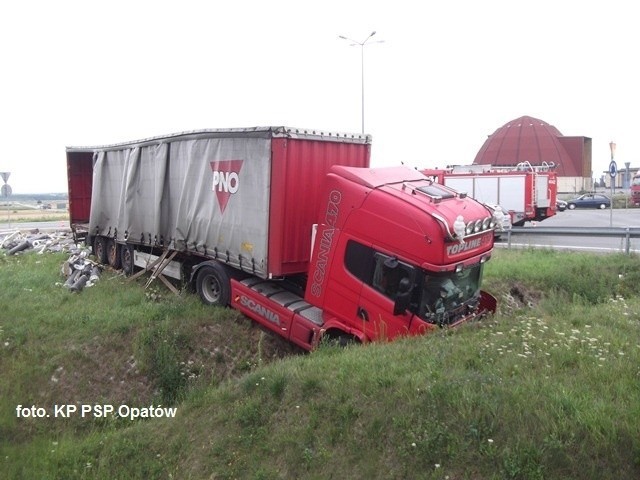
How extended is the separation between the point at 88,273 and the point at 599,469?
35.4 feet

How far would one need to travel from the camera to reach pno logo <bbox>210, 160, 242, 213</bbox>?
8746mm

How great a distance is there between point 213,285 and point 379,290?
3708 mm

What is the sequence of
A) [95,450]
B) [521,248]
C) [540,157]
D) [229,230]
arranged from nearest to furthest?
1. [95,450]
2. [229,230]
3. [521,248]
4. [540,157]

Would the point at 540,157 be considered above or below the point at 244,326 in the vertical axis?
above

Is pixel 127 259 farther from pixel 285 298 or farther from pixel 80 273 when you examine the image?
pixel 285 298

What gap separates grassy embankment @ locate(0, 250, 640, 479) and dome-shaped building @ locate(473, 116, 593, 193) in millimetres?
74285

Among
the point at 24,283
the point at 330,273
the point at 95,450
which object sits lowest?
the point at 95,450

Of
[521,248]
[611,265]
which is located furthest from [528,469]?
[521,248]

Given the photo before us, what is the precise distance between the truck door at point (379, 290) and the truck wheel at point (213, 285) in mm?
2734

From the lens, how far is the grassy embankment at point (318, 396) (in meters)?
4.02

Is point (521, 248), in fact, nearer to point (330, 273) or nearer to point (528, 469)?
point (330, 273)

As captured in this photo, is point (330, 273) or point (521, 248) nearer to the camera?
point (330, 273)

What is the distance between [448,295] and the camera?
7.09 meters

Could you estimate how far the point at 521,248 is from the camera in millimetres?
15406
